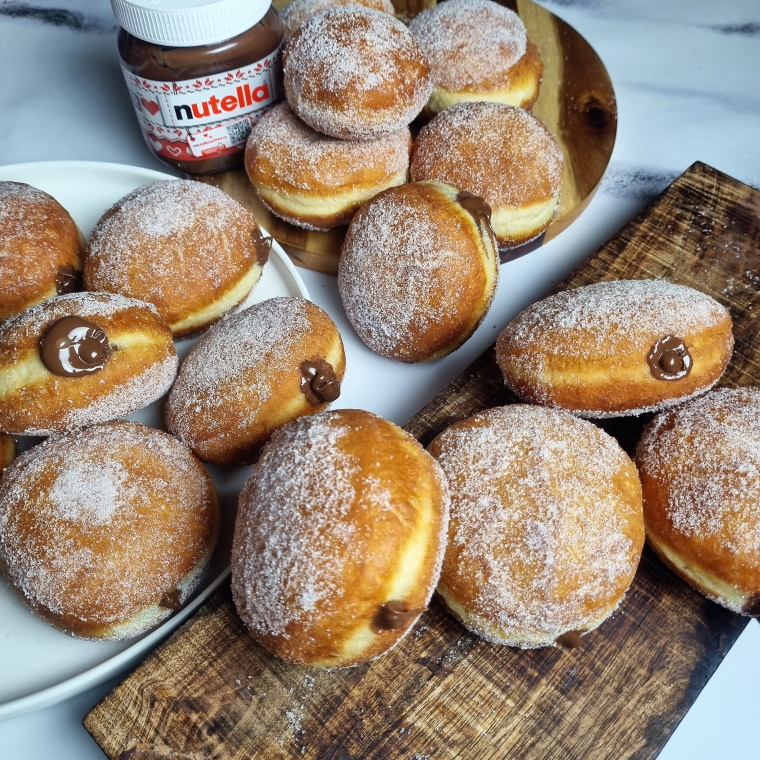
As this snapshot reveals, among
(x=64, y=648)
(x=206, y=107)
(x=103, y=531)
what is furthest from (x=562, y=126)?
(x=64, y=648)

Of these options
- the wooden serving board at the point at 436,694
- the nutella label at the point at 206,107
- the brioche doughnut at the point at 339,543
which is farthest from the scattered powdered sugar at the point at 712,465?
the nutella label at the point at 206,107

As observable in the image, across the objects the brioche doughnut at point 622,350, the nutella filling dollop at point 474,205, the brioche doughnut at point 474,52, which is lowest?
the brioche doughnut at point 622,350

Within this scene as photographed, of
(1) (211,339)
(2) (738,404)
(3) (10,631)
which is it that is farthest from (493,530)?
(3) (10,631)

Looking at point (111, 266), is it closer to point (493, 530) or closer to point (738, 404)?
point (493, 530)

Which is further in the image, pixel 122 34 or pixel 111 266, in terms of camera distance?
pixel 122 34

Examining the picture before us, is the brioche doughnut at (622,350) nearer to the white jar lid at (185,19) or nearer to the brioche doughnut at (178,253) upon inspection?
the brioche doughnut at (178,253)

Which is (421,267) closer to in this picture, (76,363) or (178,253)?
(178,253)
